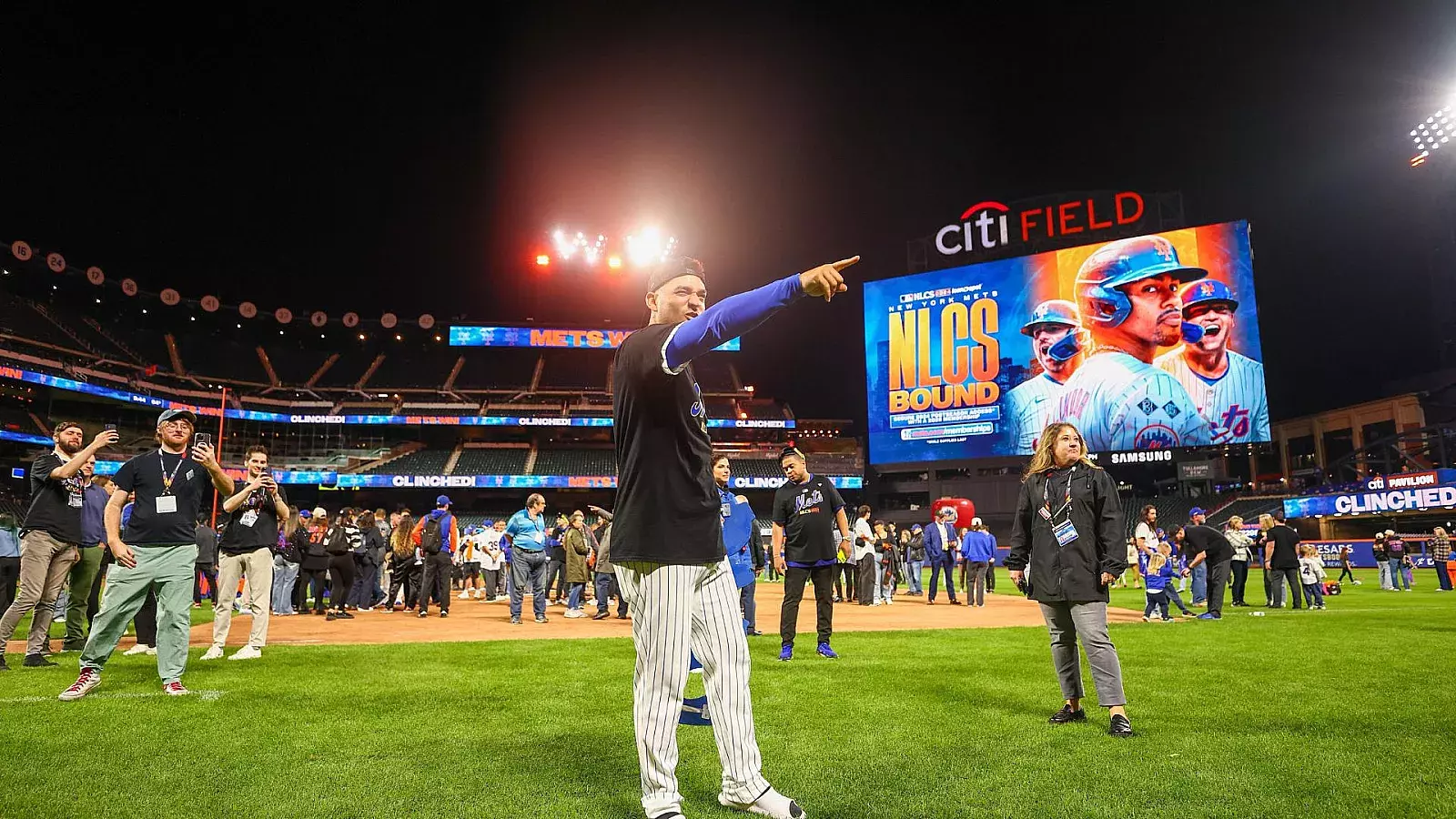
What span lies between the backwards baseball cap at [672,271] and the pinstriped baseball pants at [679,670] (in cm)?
119

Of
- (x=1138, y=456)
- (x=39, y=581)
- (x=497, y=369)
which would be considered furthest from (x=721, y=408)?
(x=39, y=581)

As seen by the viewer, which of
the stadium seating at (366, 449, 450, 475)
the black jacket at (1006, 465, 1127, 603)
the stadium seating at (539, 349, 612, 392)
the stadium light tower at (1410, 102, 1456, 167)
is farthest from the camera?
the stadium seating at (539, 349, 612, 392)

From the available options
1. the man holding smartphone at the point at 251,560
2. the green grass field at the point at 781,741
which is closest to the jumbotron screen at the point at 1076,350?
the green grass field at the point at 781,741

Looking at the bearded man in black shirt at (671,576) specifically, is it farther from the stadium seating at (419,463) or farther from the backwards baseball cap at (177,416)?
the stadium seating at (419,463)

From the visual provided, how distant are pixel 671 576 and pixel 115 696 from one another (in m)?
5.50

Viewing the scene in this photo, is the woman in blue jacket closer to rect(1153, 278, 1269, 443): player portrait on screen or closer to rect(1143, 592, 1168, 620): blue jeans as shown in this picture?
rect(1143, 592, 1168, 620): blue jeans

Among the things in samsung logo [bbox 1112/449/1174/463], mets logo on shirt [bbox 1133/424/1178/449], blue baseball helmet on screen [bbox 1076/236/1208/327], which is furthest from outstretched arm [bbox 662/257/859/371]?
samsung logo [bbox 1112/449/1174/463]

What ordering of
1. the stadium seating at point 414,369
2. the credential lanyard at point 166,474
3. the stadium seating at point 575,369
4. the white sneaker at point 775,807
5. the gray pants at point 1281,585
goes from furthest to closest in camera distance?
the stadium seating at point 575,369, the stadium seating at point 414,369, the gray pants at point 1281,585, the credential lanyard at point 166,474, the white sneaker at point 775,807

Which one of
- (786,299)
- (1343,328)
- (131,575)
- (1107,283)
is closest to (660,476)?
(786,299)

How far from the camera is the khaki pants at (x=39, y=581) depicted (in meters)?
7.52

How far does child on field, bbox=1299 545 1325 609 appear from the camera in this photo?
15219mm

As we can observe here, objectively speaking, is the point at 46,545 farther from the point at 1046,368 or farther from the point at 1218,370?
the point at 1218,370

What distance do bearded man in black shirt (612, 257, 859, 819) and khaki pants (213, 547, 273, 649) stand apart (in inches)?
281

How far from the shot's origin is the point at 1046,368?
36219 millimetres
